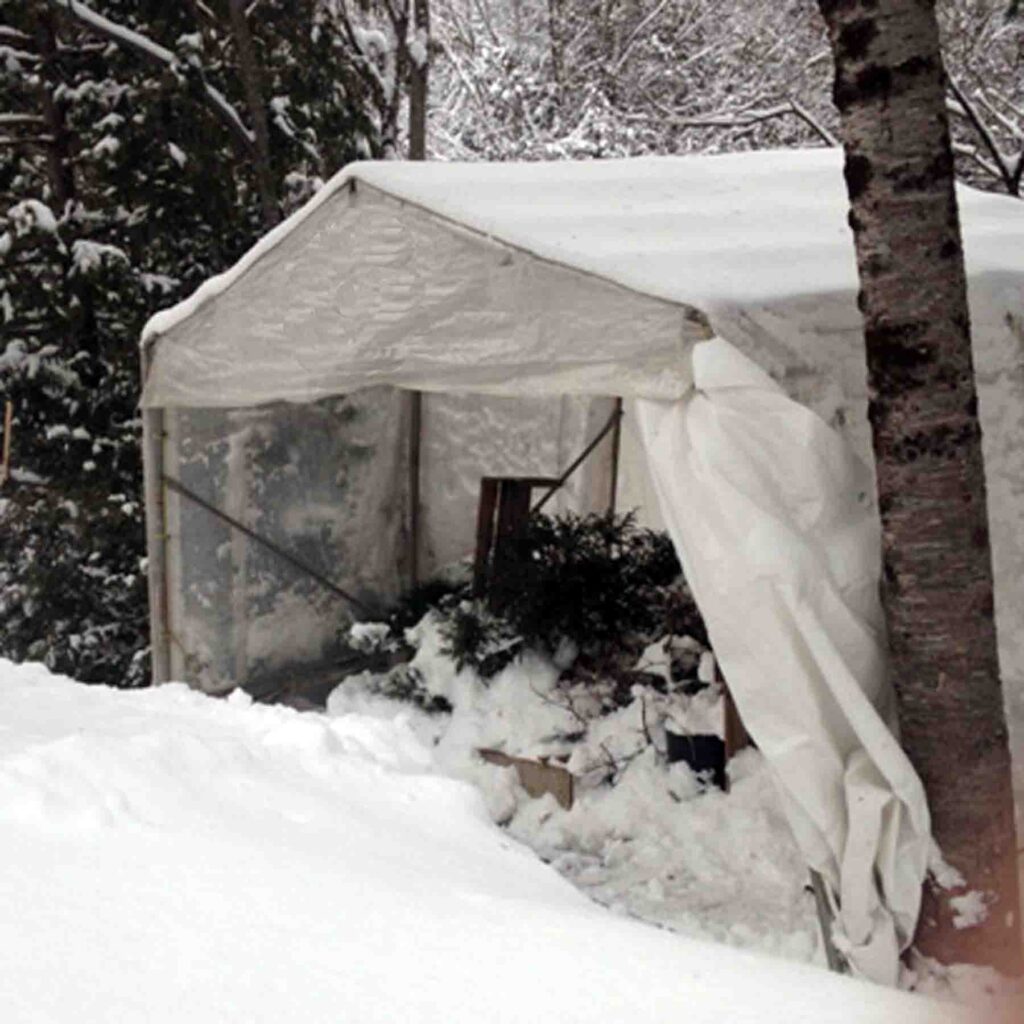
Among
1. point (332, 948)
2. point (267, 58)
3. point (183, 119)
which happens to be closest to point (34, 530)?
point (183, 119)

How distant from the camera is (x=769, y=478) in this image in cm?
368

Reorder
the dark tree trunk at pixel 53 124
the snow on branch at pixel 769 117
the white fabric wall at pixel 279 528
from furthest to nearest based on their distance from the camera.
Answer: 1. the snow on branch at pixel 769 117
2. the dark tree trunk at pixel 53 124
3. the white fabric wall at pixel 279 528

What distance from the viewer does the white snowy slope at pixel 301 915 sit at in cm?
174

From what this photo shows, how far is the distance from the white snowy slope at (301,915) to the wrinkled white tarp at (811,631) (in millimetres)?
1098

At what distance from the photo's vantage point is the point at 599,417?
739 centimetres

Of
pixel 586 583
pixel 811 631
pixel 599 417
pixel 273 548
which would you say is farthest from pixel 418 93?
pixel 811 631

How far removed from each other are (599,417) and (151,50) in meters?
4.23

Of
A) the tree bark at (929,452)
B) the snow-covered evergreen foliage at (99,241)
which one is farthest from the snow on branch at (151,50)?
the tree bark at (929,452)

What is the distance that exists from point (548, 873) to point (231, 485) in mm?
4597

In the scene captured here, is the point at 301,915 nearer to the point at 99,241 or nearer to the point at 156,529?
the point at 156,529

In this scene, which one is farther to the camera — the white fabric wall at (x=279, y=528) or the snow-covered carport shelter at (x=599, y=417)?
the white fabric wall at (x=279, y=528)

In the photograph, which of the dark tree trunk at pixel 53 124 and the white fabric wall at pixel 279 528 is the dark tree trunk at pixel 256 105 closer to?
Result: the dark tree trunk at pixel 53 124

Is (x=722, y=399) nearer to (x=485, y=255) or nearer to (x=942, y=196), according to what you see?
(x=942, y=196)

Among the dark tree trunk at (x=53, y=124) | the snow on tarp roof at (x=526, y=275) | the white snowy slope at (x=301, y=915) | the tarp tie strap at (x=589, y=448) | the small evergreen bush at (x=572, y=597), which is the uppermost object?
the dark tree trunk at (x=53, y=124)
